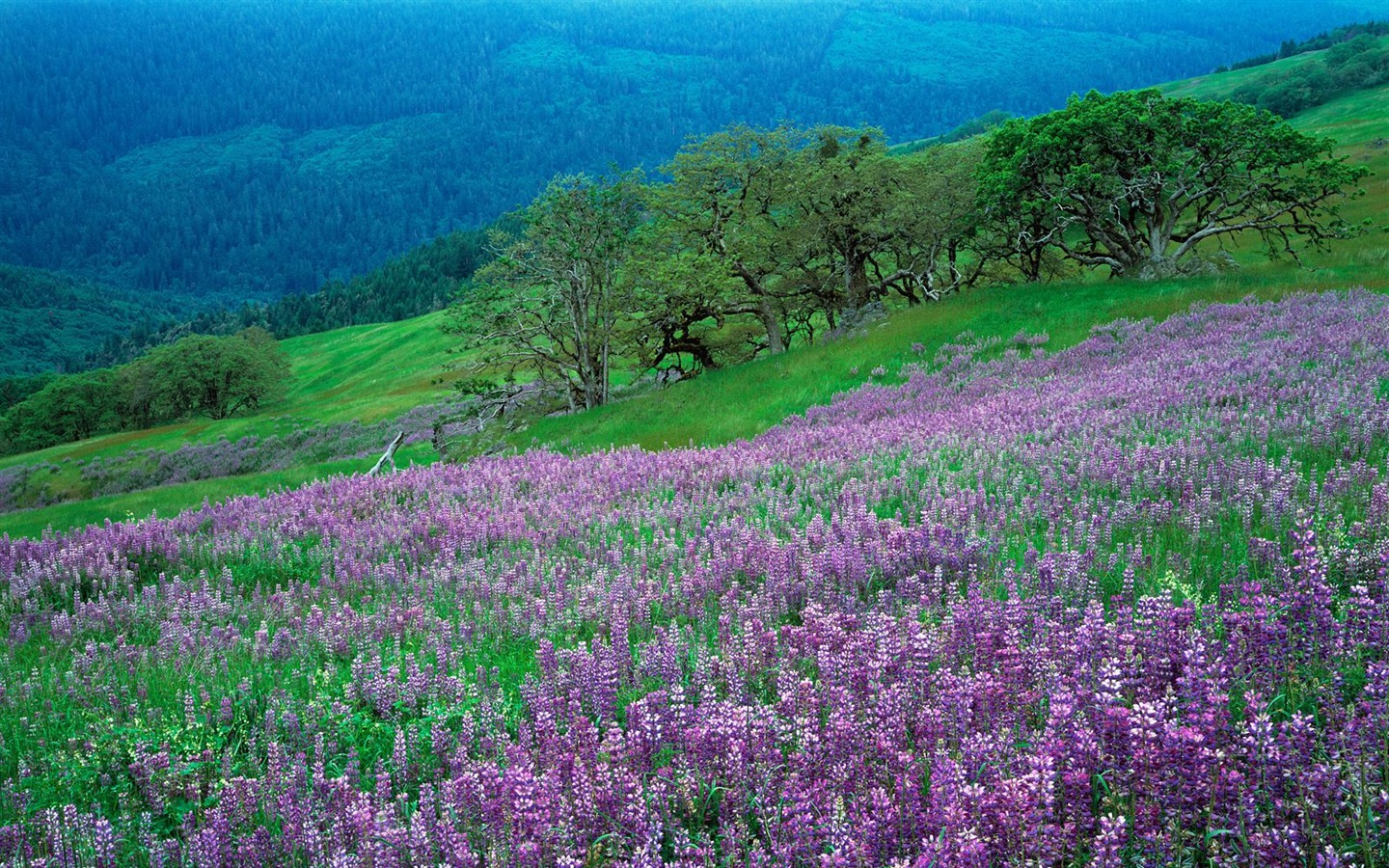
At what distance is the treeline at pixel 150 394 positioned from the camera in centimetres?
11744

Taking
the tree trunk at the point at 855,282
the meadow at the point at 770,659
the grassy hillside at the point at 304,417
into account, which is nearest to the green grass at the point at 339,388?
the grassy hillside at the point at 304,417

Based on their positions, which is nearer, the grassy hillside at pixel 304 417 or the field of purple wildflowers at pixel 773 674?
the field of purple wildflowers at pixel 773 674

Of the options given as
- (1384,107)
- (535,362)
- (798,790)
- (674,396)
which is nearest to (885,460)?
(798,790)

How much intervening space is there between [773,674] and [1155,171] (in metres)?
30.8

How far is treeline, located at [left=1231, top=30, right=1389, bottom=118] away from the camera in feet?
459

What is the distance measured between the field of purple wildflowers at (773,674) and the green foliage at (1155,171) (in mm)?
21101

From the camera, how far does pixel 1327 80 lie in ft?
468

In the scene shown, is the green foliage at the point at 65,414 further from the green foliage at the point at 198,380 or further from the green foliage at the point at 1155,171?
the green foliage at the point at 1155,171

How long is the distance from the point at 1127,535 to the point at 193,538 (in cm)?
1094

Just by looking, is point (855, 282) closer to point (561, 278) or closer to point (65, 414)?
point (561, 278)

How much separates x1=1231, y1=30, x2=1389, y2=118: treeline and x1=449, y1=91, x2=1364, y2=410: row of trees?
135531 mm

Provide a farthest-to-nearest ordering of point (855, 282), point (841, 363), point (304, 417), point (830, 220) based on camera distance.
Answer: point (304, 417) → point (855, 282) → point (830, 220) → point (841, 363)

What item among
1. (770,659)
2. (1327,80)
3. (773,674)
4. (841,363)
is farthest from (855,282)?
(1327,80)

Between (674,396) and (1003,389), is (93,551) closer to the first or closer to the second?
(1003,389)
